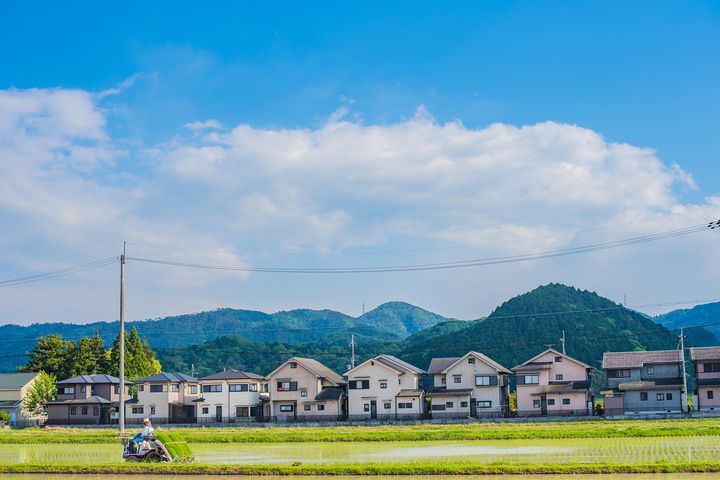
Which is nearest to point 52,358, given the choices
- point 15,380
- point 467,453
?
point 15,380

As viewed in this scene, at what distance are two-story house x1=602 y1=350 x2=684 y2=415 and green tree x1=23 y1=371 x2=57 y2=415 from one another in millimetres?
42494

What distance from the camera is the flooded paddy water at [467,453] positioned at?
72.7 feet

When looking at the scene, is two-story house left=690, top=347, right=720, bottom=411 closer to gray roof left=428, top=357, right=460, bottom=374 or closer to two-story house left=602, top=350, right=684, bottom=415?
two-story house left=602, top=350, right=684, bottom=415

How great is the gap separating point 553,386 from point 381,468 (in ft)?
125

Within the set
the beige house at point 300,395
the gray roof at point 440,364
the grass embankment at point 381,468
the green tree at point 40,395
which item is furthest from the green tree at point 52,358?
the grass embankment at point 381,468

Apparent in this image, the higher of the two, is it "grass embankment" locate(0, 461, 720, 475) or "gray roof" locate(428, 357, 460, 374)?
"gray roof" locate(428, 357, 460, 374)

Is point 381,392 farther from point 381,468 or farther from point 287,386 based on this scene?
point 381,468

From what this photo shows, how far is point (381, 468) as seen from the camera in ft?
65.6

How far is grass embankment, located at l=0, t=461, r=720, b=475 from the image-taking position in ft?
62.0

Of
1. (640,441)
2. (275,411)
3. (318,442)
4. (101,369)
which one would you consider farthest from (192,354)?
(640,441)

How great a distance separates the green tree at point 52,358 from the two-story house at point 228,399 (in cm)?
1658

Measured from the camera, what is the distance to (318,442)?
34094mm

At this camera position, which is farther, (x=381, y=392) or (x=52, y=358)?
(x=52, y=358)

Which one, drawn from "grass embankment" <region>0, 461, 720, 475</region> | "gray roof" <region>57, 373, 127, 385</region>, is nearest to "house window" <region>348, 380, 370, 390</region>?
"gray roof" <region>57, 373, 127, 385</region>
